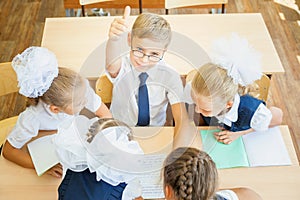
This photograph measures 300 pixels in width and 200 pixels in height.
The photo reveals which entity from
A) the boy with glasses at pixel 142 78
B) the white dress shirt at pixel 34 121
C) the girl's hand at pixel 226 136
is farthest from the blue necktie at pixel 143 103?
the girl's hand at pixel 226 136

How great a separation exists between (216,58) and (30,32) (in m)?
2.05

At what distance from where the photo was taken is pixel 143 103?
2012mm

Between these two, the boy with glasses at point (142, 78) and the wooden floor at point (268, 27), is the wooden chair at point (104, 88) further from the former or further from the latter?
the wooden floor at point (268, 27)

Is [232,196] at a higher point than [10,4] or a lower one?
higher

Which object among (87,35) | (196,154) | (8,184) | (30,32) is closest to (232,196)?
(196,154)

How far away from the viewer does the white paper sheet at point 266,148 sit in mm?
1755

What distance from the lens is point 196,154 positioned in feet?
4.70

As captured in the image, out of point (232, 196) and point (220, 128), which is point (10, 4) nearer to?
point (220, 128)

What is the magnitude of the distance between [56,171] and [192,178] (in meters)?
0.56

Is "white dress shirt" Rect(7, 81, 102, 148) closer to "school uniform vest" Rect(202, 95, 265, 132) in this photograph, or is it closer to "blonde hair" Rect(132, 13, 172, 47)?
"blonde hair" Rect(132, 13, 172, 47)

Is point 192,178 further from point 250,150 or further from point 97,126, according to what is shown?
point 250,150

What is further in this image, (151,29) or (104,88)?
(104,88)

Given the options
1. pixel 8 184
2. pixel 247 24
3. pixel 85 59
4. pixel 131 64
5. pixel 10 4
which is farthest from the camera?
pixel 10 4

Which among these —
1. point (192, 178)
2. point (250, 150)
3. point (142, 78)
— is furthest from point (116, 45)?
point (192, 178)
